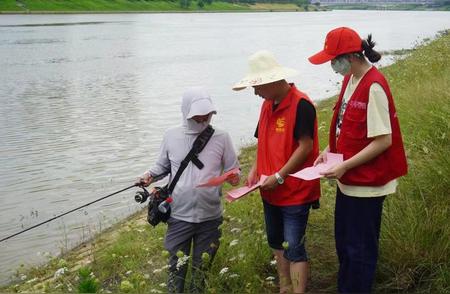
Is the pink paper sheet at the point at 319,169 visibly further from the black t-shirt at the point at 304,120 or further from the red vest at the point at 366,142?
the black t-shirt at the point at 304,120

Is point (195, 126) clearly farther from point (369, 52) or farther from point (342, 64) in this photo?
point (369, 52)

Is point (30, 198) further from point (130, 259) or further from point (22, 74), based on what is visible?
point (22, 74)

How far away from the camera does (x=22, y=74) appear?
25.6 metres

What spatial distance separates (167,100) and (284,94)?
635 inches

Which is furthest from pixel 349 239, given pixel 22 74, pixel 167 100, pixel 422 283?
pixel 22 74

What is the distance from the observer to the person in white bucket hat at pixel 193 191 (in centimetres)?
406

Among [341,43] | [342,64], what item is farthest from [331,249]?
[341,43]

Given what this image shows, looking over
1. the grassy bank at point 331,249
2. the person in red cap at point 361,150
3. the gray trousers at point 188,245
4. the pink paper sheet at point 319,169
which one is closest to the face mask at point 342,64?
the person in red cap at point 361,150

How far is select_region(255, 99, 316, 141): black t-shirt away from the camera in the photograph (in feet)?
12.3

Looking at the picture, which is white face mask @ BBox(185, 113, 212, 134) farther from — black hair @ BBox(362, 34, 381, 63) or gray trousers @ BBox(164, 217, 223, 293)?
black hair @ BBox(362, 34, 381, 63)

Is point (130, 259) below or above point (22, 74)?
above

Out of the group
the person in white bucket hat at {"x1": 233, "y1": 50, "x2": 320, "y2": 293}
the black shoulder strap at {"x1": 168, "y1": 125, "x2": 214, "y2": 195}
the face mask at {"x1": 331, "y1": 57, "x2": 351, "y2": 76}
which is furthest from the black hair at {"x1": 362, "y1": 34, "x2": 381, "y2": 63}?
the black shoulder strap at {"x1": 168, "y1": 125, "x2": 214, "y2": 195}

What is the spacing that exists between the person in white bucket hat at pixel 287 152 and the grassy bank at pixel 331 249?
430 mm

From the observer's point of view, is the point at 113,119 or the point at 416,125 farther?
the point at 113,119
